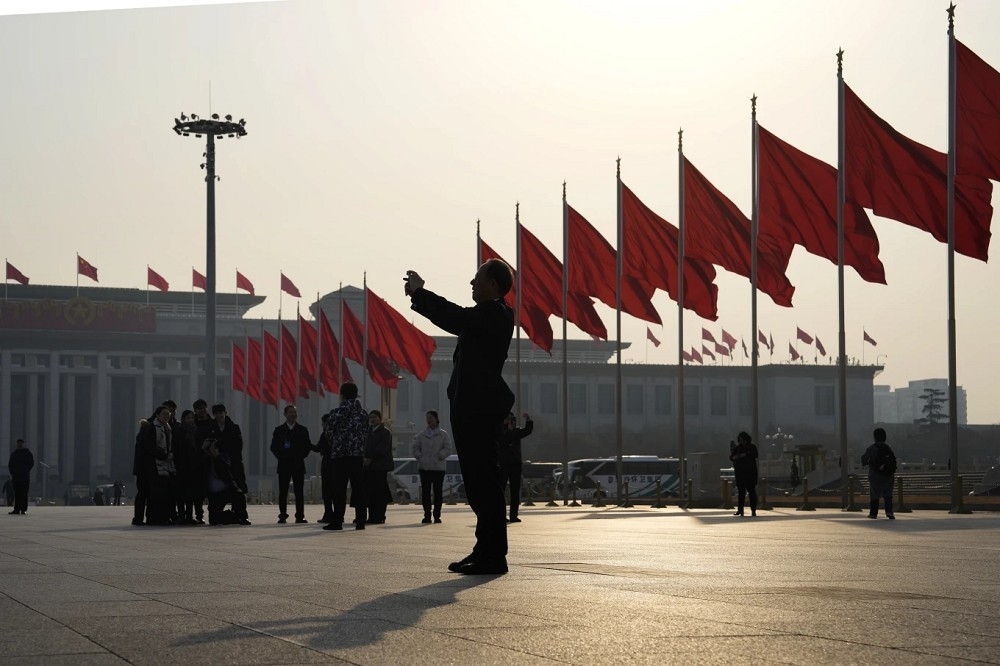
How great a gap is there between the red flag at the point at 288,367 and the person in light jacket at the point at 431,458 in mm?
37389

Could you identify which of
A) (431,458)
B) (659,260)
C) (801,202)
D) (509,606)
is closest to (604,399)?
(659,260)

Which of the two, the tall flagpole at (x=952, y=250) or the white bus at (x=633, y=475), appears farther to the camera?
the white bus at (x=633, y=475)

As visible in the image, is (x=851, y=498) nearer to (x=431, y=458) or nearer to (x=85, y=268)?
(x=431, y=458)

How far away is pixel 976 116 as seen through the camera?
25.9m

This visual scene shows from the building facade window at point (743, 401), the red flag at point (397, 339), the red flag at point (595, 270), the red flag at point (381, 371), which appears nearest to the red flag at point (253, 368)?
the red flag at point (381, 371)

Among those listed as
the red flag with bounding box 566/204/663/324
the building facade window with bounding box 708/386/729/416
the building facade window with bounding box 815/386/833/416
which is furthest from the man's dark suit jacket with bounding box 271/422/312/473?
A: the building facade window with bounding box 815/386/833/416

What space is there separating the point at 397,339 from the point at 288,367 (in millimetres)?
14679

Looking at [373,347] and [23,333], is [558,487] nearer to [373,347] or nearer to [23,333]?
[373,347]

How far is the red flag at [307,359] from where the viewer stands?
57406 millimetres

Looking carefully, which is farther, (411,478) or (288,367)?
(411,478)

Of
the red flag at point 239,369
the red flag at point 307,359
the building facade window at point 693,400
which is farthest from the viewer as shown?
the building facade window at point 693,400

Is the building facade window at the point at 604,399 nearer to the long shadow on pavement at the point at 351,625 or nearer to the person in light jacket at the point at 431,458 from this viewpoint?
the person in light jacket at the point at 431,458

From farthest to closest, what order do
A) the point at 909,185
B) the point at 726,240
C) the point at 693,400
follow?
the point at 693,400, the point at 726,240, the point at 909,185

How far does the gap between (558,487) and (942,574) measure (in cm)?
5959
